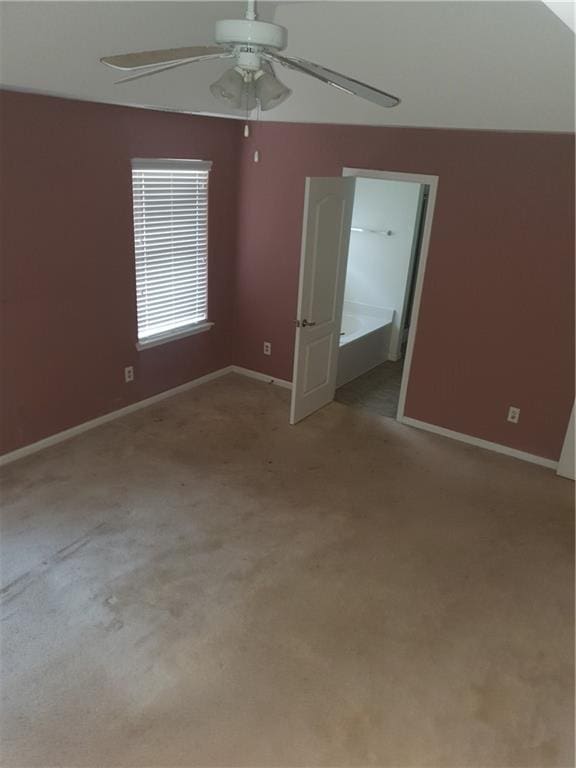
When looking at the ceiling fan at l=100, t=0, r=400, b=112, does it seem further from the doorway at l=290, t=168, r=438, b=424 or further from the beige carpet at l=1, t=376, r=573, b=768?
the beige carpet at l=1, t=376, r=573, b=768

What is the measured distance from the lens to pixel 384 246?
599 cm

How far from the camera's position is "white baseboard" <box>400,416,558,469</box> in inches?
165

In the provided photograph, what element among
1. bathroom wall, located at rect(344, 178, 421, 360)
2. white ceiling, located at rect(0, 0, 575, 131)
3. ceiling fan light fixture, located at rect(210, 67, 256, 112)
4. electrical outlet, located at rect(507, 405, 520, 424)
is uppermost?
white ceiling, located at rect(0, 0, 575, 131)

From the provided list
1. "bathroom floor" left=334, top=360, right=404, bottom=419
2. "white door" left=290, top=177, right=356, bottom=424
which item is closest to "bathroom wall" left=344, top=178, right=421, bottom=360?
"bathroom floor" left=334, top=360, right=404, bottom=419

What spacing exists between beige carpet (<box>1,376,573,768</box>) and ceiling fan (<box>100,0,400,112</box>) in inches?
Result: 88.3

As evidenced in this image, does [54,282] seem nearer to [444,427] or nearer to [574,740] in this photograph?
[444,427]

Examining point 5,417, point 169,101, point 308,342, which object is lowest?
point 5,417

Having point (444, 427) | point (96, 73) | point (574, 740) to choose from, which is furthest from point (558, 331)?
Answer: point (96, 73)

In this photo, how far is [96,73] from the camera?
3010 mm

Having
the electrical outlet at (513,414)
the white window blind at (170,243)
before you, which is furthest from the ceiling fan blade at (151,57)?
the electrical outlet at (513,414)

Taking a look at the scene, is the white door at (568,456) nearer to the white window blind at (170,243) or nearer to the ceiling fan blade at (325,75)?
the ceiling fan blade at (325,75)

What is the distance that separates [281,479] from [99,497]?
1.18 metres

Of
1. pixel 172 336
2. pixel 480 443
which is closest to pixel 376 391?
pixel 480 443

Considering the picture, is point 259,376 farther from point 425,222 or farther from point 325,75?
point 325,75
